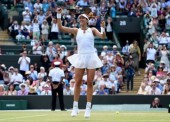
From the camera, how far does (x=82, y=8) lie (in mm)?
36469

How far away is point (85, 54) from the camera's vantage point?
15.6 meters

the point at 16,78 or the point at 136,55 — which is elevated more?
the point at 136,55

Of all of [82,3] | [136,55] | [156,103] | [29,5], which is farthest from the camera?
[82,3]

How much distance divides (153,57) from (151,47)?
46cm

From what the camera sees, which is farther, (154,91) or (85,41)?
(154,91)

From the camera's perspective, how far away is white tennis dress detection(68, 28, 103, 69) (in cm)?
1552

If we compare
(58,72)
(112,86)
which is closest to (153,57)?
(112,86)

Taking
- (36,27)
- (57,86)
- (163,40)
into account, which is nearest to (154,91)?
(57,86)

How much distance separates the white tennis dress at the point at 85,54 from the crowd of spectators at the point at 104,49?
8814 millimetres

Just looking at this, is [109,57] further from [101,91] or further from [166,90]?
[166,90]

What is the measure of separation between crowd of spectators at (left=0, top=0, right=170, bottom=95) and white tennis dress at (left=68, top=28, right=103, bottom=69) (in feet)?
28.9

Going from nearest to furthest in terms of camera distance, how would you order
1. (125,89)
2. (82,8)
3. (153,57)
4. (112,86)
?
(112,86), (125,89), (153,57), (82,8)

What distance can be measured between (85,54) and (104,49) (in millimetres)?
15238

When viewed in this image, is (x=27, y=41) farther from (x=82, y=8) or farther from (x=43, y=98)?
(x=43, y=98)
